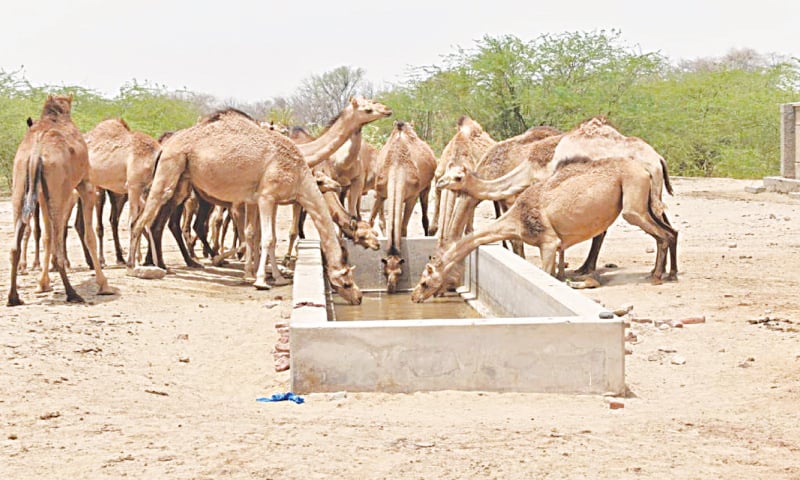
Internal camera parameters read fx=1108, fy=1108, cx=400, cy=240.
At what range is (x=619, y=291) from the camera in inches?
455

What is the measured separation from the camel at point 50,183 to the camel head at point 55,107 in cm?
1

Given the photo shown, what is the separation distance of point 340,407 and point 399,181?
6.99 metres

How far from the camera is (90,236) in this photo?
35.4ft

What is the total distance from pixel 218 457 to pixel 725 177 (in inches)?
1102

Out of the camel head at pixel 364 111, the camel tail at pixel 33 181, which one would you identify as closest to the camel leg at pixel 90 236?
the camel tail at pixel 33 181

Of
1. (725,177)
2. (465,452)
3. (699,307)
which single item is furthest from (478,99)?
(465,452)

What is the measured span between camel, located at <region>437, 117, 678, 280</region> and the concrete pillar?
40.6 feet

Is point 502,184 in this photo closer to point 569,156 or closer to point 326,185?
point 569,156

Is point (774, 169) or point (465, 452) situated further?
point (774, 169)

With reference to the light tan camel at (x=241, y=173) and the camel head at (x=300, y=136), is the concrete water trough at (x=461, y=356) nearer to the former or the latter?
the light tan camel at (x=241, y=173)

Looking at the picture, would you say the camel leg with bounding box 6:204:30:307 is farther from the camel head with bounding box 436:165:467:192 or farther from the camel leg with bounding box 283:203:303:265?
the camel leg with bounding box 283:203:303:265

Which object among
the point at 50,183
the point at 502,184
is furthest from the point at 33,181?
the point at 502,184

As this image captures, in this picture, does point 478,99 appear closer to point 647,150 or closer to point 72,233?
point 72,233

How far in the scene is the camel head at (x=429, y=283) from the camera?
37.0 ft
